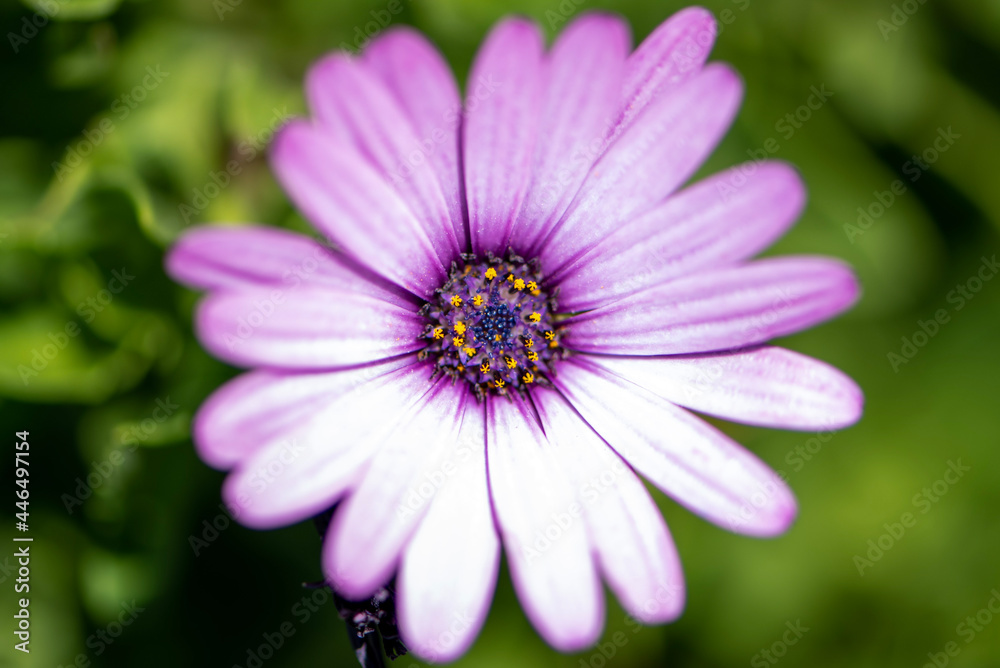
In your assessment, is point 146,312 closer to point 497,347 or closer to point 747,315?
point 497,347

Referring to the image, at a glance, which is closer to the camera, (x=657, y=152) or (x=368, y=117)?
(x=368, y=117)

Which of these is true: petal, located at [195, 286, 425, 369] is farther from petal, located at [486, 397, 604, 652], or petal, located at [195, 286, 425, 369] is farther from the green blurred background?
the green blurred background

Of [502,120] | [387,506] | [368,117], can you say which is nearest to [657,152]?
[502,120]

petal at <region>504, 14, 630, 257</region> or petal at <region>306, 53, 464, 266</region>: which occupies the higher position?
petal at <region>306, 53, 464, 266</region>

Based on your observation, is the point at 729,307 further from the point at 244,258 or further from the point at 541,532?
the point at 244,258

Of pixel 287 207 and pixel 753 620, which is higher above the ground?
pixel 287 207

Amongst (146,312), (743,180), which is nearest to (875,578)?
(743,180)

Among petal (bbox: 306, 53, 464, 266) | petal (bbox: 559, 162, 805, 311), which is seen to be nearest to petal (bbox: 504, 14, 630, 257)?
petal (bbox: 559, 162, 805, 311)

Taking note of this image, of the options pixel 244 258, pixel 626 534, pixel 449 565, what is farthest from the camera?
pixel 626 534
